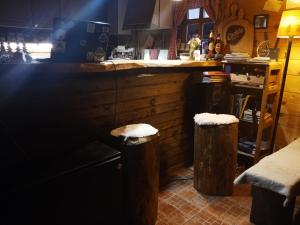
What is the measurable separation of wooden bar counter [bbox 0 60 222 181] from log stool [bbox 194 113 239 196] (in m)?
0.53

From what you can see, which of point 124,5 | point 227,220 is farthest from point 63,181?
point 124,5

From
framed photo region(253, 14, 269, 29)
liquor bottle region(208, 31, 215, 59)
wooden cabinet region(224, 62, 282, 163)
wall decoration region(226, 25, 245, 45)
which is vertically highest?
framed photo region(253, 14, 269, 29)

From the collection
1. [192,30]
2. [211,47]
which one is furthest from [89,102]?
[192,30]

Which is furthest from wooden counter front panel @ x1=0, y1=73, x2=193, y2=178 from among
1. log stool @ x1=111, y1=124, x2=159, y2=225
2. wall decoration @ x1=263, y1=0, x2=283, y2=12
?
wall decoration @ x1=263, y1=0, x2=283, y2=12

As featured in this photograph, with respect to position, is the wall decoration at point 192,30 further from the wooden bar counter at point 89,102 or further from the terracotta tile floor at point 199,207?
the terracotta tile floor at point 199,207

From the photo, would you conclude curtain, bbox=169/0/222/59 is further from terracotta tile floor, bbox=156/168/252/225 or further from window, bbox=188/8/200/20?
terracotta tile floor, bbox=156/168/252/225

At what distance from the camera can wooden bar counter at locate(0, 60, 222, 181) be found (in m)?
1.88

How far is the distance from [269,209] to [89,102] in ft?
6.07

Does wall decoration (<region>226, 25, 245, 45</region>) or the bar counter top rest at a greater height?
wall decoration (<region>226, 25, 245, 45</region>)

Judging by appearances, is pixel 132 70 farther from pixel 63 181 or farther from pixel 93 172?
pixel 63 181

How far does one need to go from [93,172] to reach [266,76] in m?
2.32

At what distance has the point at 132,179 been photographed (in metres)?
2.20

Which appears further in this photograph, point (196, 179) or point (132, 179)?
point (196, 179)

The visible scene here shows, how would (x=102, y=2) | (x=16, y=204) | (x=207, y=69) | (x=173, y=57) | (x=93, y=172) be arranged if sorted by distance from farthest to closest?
(x=102, y=2) < (x=173, y=57) < (x=207, y=69) < (x=93, y=172) < (x=16, y=204)
